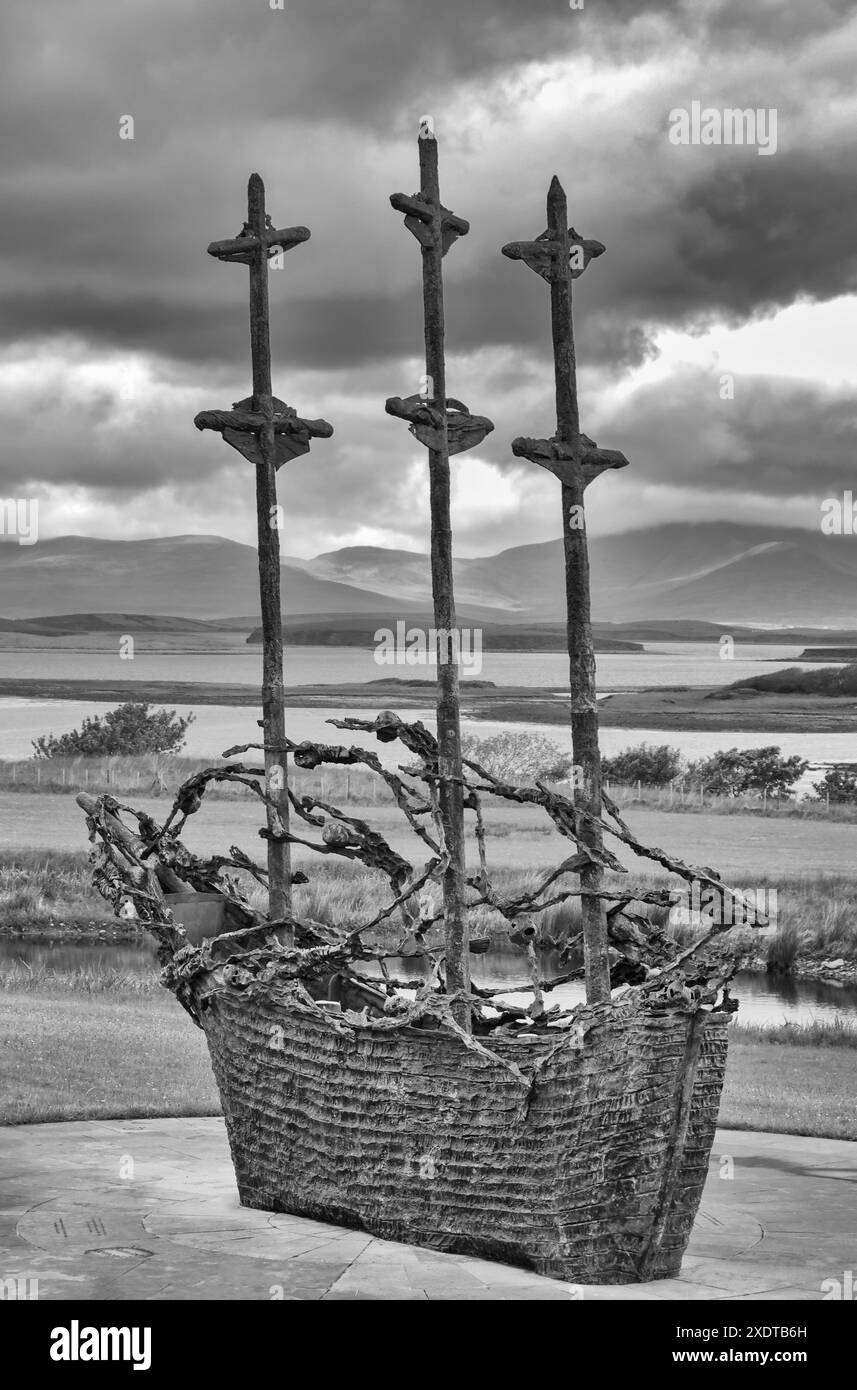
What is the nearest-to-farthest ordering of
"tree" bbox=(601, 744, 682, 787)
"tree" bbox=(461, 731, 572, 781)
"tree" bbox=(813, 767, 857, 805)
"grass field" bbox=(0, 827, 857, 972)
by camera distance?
"grass field" bbox=(0, 827, 857, 972)
"tree" bbox=(461, 731, 572, 781)
"tree" bbox=(813, 767, 857, 805)
"tree" bbox=(601, 744, 682, 787)

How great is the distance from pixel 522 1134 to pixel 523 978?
14.0 meters

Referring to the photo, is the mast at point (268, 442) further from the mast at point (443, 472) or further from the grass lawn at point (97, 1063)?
the grass lawn at point (97, 1063)

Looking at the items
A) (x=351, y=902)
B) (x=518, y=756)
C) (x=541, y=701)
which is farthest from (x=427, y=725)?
(x=541, y=701)

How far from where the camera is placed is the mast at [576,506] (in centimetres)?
797

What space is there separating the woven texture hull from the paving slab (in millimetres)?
146

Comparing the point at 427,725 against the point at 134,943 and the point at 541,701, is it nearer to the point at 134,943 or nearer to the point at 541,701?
the point at 134,943

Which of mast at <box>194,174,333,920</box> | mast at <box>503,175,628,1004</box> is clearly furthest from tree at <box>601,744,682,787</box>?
mast at <box>503,175,628,1004</box>

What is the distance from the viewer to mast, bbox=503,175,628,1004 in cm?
797

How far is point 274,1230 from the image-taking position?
8555mm

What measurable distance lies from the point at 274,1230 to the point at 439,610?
3382mm

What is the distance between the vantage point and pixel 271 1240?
8336 mm

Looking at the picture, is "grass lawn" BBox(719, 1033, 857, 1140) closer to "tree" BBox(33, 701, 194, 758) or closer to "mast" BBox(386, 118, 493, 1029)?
"mast" BBox(386, 118, 493, 1029)

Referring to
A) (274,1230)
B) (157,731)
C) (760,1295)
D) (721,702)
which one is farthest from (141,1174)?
(721,702)

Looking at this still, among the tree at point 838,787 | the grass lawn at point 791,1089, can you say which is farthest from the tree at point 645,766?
the grass lawn at point 791,1089
